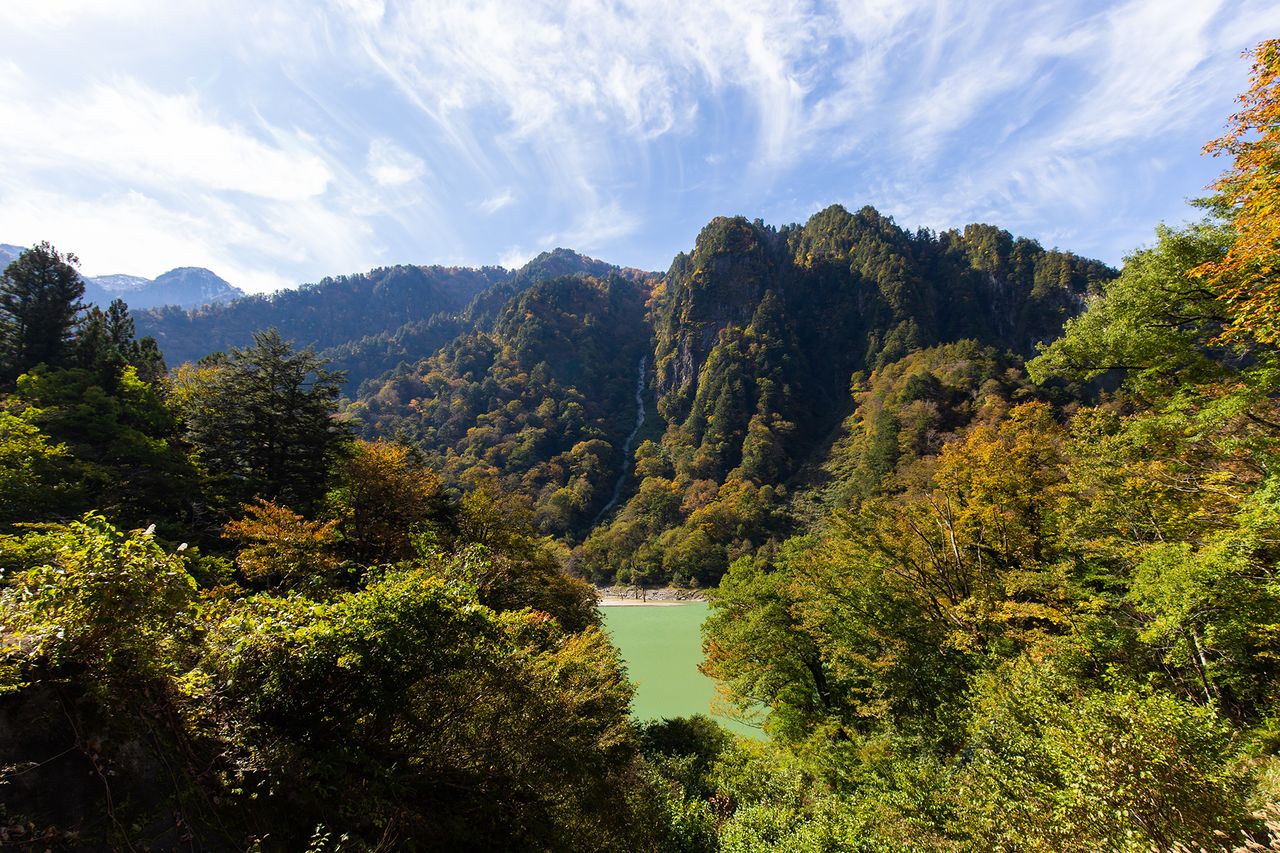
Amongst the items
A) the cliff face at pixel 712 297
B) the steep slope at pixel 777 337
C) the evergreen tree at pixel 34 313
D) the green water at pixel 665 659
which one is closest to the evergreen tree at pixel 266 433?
the evergreen tree at pixel 34 313

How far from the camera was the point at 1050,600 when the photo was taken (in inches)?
447

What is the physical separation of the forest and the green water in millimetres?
5841

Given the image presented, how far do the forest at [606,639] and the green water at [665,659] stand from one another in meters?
5.84

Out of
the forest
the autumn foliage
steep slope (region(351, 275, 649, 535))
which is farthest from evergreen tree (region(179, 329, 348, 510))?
steep slope (region(351, 275, 649, 535))

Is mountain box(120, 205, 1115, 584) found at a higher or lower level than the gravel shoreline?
higher

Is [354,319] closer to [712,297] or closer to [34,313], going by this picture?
[712,297]

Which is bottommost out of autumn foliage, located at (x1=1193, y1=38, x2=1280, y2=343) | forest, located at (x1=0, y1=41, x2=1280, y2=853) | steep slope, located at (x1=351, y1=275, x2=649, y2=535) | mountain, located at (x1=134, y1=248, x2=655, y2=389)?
forest, located at (x1=0, y1=41, x2=1280, y2=853)

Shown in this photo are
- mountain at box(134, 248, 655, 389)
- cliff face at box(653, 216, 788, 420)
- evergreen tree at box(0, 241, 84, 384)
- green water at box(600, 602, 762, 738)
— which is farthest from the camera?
mountain at box(134, 248, 655, 389)

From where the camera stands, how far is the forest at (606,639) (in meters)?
4.09

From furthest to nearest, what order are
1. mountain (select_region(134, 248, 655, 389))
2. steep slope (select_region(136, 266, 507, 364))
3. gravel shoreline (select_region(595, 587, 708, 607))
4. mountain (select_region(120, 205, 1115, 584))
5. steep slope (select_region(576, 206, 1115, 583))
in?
1. steep slope (select_region(136, 266, 507, 364))
2. mountain (select_region(134, 248, 655, 389))
3. steep slope (select_region(576, 206, 1115, 583))
4. mountain (select_region(120, 205, 1115, 584))
5. gravel shoreline (select_region(595, 587, 708, 607))

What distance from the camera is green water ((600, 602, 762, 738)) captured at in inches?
919

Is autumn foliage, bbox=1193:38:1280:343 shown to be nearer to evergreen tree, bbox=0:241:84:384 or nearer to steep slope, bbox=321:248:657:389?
evergreen tree, bbox=0:241:84:384

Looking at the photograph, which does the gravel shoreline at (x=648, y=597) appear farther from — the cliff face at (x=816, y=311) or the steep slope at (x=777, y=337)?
the cliff face at (x=816, y=311)

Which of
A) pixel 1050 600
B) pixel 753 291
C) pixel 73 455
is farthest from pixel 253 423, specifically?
pixel 753 291
